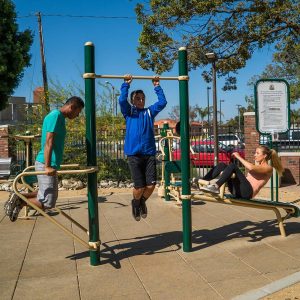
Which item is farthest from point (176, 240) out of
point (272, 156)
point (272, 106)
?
point (272, 106)

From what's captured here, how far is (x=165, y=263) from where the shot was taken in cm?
457

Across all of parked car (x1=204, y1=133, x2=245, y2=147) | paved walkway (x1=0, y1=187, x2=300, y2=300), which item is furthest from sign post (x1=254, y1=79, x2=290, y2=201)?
parked car (x1=204, y1=133, x2=245, y2=147)

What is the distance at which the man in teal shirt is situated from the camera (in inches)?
171

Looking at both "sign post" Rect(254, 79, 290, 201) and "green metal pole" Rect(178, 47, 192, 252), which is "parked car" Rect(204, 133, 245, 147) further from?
"green metal pole" Rect(178, 47, 192, 252)

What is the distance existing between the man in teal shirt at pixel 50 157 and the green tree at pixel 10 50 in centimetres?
1075

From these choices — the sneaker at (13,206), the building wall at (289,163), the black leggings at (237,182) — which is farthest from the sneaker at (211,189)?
the building wall at (289,163)

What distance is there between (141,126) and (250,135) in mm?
8106

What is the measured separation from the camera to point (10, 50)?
1478 centimetres

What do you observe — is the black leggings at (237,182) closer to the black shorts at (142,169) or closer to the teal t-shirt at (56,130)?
the black shorts at (142,169)

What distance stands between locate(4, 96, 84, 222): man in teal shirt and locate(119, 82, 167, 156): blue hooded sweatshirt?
27.6 inches

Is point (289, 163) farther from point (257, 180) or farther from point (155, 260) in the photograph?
point (155, 260)

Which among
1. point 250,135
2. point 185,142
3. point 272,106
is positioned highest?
point 272,106

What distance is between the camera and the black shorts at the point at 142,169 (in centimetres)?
520

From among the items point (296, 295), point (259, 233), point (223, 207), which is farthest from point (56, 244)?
point (223, 207)
